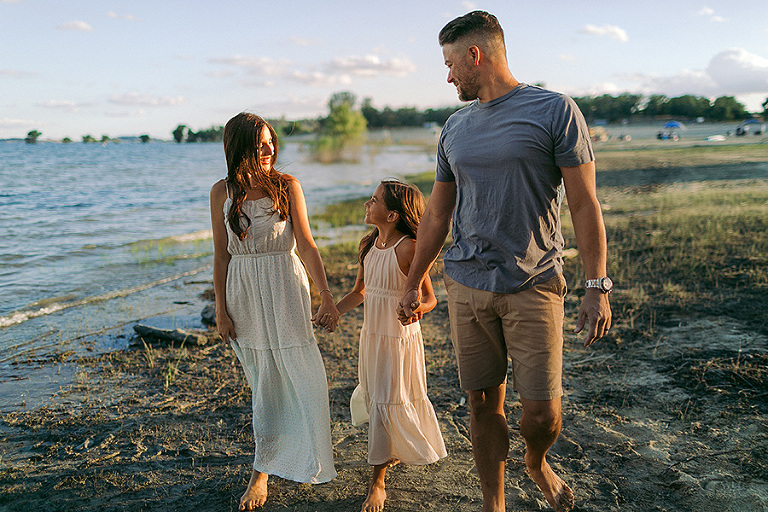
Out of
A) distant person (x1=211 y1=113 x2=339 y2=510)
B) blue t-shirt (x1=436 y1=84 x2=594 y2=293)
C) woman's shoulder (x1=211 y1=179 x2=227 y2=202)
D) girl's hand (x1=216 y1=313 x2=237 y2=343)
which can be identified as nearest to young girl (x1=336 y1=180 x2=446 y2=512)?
distant person (x1=211 y1=113 x2=339 y2=510)

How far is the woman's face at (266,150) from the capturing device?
9.87 feet

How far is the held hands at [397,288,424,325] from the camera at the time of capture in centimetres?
293

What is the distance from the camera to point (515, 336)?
8.68ft

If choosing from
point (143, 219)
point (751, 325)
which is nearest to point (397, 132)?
point (143, 219)

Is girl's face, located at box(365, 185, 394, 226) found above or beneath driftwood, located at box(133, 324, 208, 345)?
above

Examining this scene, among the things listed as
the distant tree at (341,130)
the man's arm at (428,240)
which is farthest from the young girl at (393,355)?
the distant tree at (341,130)

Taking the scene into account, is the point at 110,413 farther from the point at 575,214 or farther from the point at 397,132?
the point at 397,132

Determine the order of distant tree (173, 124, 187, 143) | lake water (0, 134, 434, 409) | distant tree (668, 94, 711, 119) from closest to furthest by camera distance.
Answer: lake water (0, 134, 434, 409) < distant tree (668, 94, 711, 119) < distant tree (173, 124, 187, 143)

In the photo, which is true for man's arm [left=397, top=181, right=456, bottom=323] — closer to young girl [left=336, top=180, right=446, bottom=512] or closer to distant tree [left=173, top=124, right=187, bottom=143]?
young girl [left=336, top=180, right=446, bottom=512]

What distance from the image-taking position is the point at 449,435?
3857 mm

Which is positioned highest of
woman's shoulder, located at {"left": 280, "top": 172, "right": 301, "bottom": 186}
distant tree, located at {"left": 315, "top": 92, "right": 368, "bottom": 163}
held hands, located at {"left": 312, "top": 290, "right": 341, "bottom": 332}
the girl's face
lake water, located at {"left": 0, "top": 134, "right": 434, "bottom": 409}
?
distant tree, located at {"left": 315, "top": 92, "right": 368, "bottom": 163}

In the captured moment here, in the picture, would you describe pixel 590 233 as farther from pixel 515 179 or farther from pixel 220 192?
pixel 220 192

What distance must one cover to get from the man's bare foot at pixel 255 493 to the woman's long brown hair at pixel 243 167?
1.37 m

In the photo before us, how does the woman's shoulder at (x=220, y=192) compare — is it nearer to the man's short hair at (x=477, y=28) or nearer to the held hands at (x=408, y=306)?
the held hands at (x=408, y=306)
